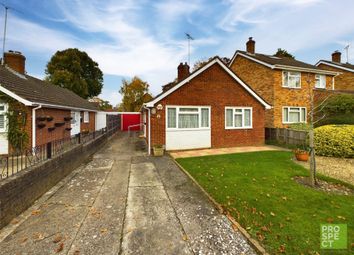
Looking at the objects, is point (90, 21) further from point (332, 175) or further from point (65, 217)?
point (332, 175)

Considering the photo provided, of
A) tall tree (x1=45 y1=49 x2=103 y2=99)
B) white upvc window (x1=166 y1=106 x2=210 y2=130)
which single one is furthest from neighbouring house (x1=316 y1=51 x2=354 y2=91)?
tall tree (x1=45 y1=49 x2=103 y2=99)

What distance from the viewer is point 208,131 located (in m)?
13.4

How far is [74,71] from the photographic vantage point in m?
34.9

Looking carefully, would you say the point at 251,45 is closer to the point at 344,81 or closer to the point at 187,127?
the point at 344,81

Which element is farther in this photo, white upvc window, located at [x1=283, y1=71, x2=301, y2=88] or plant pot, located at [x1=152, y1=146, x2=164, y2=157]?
white upvc window, located at [x1=283, y1=71, x2=301, y2=88]

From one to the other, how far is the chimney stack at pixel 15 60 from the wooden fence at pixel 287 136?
1890 cm

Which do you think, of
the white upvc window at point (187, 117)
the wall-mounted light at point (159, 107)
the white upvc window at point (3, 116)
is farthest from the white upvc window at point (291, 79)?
the white upvc window at point (3, 116)

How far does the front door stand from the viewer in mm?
16516

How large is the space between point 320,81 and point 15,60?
84.3ft

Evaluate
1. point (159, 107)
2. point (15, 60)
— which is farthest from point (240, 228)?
point (15, 60)

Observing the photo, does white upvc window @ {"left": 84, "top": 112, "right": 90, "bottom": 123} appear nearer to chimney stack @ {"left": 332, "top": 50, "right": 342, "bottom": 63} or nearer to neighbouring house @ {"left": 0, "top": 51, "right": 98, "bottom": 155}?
neighbouring house @ {"left": 0, "top": 51, "right": 98, "bottom": 155}

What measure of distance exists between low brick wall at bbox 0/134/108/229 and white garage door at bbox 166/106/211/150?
233 inches

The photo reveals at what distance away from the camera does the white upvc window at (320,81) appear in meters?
19.7

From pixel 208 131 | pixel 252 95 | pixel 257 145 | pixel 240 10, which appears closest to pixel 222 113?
pixel 208 131
